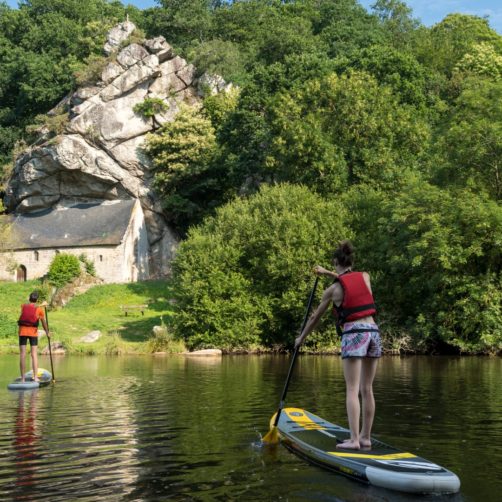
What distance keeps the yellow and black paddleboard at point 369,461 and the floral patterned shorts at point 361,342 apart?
1.26m

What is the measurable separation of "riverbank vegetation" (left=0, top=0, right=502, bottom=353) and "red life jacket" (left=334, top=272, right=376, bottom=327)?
73.4 feet

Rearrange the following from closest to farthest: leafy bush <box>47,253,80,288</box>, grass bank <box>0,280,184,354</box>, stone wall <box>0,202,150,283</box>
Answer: grass bank <box>0,280,184,354</box>
leafy bush <box>47,253,80,288</box>
stone wall <box>0,202,150,283</box>

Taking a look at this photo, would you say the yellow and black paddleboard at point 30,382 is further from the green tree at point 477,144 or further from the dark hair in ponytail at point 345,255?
the green tree at point 477,144

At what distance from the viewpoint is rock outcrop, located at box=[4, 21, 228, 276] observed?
66.2 meters

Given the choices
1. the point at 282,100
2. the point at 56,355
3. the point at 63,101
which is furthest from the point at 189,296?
the point at 63,101

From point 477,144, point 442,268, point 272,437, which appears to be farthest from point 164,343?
point 272,437

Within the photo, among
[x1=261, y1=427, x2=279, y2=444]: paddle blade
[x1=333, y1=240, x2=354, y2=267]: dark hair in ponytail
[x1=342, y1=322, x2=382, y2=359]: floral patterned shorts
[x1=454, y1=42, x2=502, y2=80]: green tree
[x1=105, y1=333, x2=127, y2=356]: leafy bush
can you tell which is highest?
[x1=454, y1=42, x2=502, y2=80]: green tree

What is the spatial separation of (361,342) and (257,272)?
28061 mm

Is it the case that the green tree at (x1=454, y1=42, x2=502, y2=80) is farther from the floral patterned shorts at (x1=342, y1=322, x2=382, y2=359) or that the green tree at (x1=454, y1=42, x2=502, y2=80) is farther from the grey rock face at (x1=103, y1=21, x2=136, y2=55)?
the floral patterned shorts at (x1=342, y1=322, x2=382, y2=359)

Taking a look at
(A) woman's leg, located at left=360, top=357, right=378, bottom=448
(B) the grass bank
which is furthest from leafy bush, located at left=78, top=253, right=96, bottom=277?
(A) woman's leg, located at left=360, top=357, right=378, bottom=448

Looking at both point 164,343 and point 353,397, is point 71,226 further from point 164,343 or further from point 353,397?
point 353,397

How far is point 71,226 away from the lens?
64.2 m

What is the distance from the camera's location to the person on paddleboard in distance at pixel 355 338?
9.15 metres

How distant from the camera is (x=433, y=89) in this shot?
63062 mm
